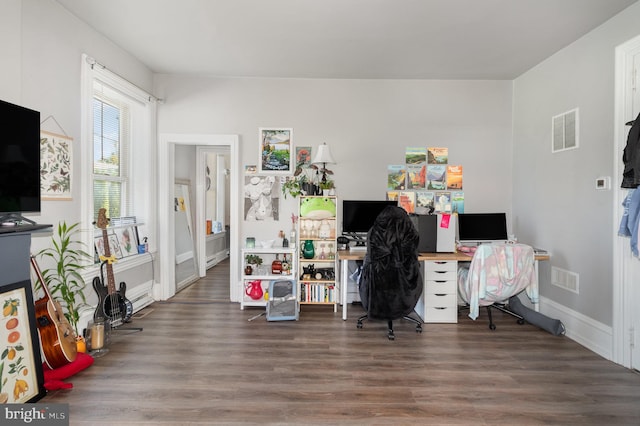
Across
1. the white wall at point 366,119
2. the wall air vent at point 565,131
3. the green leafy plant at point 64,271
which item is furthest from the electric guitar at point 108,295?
the wall air vent at point 565,131

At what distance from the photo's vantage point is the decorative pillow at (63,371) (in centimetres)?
225

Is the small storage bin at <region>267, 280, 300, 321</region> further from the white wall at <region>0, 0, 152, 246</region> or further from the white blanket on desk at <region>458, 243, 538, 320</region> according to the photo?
the white wall at <region>0, 0, 152, 246</region>

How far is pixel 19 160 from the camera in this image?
2.19 m

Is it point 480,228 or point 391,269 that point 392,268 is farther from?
point 480,228

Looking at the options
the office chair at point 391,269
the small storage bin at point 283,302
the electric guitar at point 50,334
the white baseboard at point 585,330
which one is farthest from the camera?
the small storage bin at point 283,302

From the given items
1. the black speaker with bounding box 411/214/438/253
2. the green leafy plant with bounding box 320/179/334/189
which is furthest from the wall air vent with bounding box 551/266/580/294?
the green leafy plant with bounding box 320/179/334/189

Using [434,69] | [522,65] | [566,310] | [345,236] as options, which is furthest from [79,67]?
[566,310]

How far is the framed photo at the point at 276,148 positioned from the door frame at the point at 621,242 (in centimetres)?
326

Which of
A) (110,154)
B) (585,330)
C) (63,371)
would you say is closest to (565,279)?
(585,330)

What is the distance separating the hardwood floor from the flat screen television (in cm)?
100

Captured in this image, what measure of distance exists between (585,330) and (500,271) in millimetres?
884

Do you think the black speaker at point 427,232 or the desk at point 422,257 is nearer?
the desk at point 422,257

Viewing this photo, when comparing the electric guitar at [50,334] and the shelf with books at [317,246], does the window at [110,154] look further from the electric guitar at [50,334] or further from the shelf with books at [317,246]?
the shelf with books at [317,246]

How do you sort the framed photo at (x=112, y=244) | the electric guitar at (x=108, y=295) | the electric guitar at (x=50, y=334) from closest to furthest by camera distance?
the electric guitar at (x=50, y=334) < the electric guitar at (x=108, y=295) < the framed photo at (x=112, y=244)
